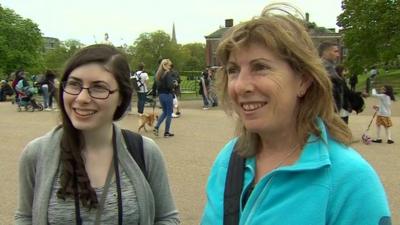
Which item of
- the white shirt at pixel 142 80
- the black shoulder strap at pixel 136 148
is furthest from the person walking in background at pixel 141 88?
the black shoulder strap at pixel 136 148

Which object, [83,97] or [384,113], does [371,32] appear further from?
[83,97]

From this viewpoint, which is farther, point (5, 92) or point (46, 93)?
point (5, 92)

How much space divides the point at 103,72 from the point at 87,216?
0.70m

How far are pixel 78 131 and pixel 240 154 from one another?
0.92 m

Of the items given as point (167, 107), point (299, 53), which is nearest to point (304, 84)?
point (299, 53)

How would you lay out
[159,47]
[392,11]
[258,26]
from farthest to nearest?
[159,47]
[392,11]
[258,26]

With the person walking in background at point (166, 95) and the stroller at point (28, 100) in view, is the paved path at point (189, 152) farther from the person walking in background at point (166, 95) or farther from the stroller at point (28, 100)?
the stroller at point (28, 100)

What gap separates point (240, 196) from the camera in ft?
6.34

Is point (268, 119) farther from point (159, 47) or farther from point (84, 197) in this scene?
point (159, 47)

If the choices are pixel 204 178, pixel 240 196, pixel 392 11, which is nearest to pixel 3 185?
pixel 204 178

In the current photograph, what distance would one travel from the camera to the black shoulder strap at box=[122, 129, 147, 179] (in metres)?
2.64

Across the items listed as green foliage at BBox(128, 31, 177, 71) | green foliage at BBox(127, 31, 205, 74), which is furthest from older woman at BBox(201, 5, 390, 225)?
green foliage at BBox(128, 31, 177, 71)

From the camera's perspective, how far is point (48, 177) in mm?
2436

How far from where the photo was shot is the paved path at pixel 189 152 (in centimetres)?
621
